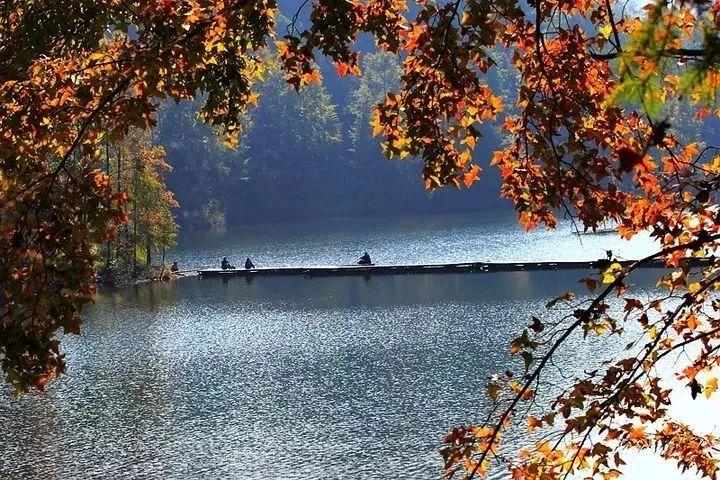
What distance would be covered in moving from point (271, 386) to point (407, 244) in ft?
119

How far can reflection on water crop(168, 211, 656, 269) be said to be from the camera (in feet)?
164

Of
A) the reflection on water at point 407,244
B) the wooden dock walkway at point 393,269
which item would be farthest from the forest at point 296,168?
the wooden dock walkway at point 393,269

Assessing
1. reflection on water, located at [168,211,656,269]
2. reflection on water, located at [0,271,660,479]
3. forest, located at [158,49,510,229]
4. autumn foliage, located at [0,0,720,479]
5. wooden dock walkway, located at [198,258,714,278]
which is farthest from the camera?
forest, located at [158,49,510,229]

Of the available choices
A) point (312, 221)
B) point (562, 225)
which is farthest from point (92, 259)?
point (312, 221)

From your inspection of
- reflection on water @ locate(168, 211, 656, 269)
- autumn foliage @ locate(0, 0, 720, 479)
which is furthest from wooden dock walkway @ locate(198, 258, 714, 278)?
autumn foliage @ locate(0, 0, 720, 479)

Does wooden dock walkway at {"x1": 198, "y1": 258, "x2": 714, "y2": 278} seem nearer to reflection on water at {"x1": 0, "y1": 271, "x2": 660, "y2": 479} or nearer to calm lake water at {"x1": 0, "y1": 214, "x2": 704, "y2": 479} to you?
calm lake water at {"x1": 0, "y1": 214, "x2": 704, "y2": 479}

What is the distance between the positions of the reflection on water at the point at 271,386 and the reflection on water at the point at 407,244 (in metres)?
12.1

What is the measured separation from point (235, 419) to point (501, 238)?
3980 cm

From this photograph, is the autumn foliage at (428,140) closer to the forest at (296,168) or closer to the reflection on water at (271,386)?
the reflection on water at (271,386)

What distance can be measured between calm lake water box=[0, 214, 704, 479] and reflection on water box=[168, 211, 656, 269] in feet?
25.3

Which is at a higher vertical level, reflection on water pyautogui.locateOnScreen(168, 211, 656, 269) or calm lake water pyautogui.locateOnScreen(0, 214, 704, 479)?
reflection on water pyautogui.locateOnScreen(168, 211, 656, 269)

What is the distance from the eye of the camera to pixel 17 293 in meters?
4.78

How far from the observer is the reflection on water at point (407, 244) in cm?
5003

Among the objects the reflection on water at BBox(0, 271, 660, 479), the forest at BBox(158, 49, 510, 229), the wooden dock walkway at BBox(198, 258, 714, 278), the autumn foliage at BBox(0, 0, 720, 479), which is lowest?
the reflection on water at BBox(0, 271, 660, 479)
